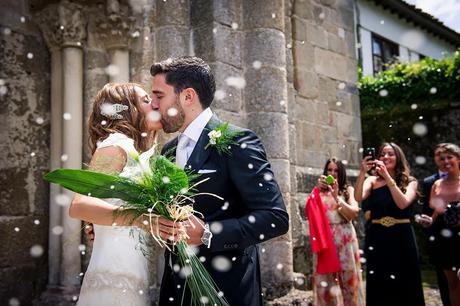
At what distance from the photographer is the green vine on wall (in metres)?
11.6

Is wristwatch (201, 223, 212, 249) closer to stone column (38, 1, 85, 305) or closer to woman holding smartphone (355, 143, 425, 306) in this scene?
stone column (38, 1, 85, 305)

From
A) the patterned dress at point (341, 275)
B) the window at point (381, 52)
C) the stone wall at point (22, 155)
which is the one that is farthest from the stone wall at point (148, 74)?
the window at point (381, 52)

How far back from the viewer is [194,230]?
186 cm

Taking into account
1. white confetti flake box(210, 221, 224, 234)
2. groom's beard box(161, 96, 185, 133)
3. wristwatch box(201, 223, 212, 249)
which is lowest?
wristwatch box(201, 223, 212, 249)

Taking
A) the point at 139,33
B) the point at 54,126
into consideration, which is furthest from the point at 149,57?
the point at 54,126

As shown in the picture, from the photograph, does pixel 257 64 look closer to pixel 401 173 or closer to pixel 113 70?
pixel 113 70

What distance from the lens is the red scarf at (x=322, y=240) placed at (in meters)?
4.88

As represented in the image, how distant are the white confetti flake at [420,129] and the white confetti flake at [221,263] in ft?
33.6

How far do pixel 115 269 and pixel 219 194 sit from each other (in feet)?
1.94

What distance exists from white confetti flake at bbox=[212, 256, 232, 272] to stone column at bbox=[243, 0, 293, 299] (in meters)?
2.56

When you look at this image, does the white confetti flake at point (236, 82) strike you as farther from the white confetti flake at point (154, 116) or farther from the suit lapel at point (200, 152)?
the suit lapel at point (200, 152)

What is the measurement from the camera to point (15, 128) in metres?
4.11

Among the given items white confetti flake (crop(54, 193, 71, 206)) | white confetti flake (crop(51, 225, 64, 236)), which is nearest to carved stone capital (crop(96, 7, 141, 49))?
white confetti flake (crop(54, 193, 71, 206))

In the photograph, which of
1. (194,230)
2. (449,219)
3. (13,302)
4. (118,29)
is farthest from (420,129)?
(194,230)
